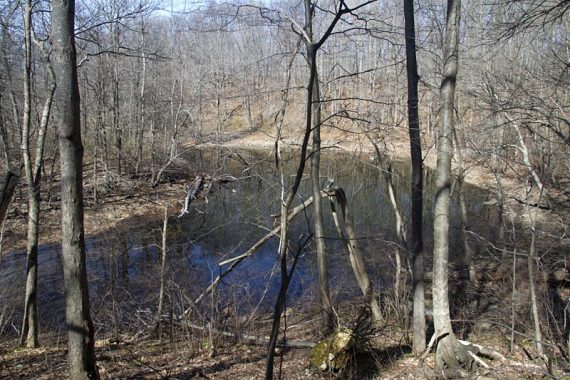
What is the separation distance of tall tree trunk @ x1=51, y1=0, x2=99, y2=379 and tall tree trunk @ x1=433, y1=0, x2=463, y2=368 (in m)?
4.32

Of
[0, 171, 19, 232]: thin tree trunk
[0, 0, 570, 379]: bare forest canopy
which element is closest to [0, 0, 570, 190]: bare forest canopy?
[0, 0, 570, 379]: bare forest canopy

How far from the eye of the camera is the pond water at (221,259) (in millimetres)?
9023

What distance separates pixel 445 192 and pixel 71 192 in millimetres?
4494

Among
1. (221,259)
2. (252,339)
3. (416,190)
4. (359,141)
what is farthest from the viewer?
(221,259)

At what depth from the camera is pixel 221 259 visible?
13.0 m

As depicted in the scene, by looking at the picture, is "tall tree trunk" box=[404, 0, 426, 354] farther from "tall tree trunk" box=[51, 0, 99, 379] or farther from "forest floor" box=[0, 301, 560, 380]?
"tall tree trunk" box=[51, 0, 99, 379]

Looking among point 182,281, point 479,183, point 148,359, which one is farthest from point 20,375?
point 479,183

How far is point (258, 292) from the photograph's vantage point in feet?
36.5

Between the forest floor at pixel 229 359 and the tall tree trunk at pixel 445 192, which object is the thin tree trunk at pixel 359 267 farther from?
the tall tree trunk at pixel 445 192

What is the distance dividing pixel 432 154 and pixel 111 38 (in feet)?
59.9

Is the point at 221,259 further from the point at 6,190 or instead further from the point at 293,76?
the point at 293,76

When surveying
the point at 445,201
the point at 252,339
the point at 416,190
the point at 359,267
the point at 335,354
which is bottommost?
the point at 252,339

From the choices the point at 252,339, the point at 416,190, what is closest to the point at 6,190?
the point at 252,339

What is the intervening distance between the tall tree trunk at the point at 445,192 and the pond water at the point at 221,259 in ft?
4.23
